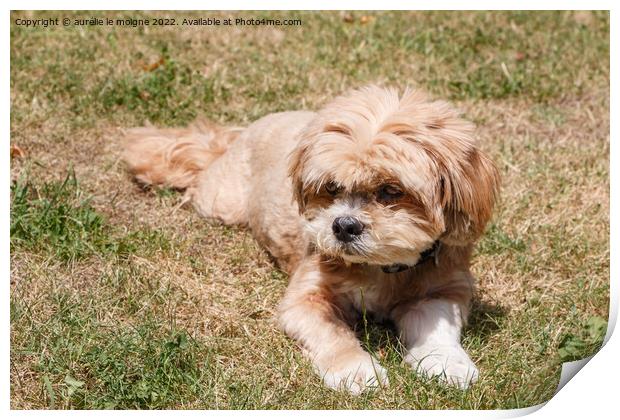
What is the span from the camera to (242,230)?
18.7ft

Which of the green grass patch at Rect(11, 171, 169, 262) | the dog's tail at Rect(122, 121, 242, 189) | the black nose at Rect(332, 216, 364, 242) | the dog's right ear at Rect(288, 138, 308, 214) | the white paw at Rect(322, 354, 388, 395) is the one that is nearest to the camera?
the white paw at Rect(322, 354, 388, 395)

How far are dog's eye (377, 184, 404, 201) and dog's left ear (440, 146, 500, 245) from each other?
0.23 m

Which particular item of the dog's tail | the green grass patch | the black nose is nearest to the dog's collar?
the black nose

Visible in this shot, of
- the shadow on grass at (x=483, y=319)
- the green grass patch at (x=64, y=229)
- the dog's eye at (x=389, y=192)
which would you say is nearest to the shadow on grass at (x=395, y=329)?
the shadow on grass at (x=483, y=319)

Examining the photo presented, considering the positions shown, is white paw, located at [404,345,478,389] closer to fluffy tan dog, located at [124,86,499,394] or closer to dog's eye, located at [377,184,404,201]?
fluffy tan dog, located at [124,86,499,394]

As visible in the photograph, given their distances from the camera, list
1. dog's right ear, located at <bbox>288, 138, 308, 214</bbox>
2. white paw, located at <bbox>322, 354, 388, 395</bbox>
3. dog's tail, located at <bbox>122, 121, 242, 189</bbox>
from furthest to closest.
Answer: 1. dog's tail, located at <bbox>122, 121, 242, 189</bbox>
2. dog's right ear, located at <bbox>288, 138, 308, 214</bbox>
3. white paw, located at <bbox>322, 354, 388, 395</bbox>

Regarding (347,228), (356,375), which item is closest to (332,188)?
(347,228)

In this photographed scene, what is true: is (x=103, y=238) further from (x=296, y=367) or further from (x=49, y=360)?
(x=296, y=367)

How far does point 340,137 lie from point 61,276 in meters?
→ 1.81

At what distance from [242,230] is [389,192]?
184 centimetres

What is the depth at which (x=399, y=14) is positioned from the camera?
8328 millimetres

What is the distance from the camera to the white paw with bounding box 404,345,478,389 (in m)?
3.96

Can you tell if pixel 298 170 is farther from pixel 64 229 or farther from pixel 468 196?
pixel 64 229
